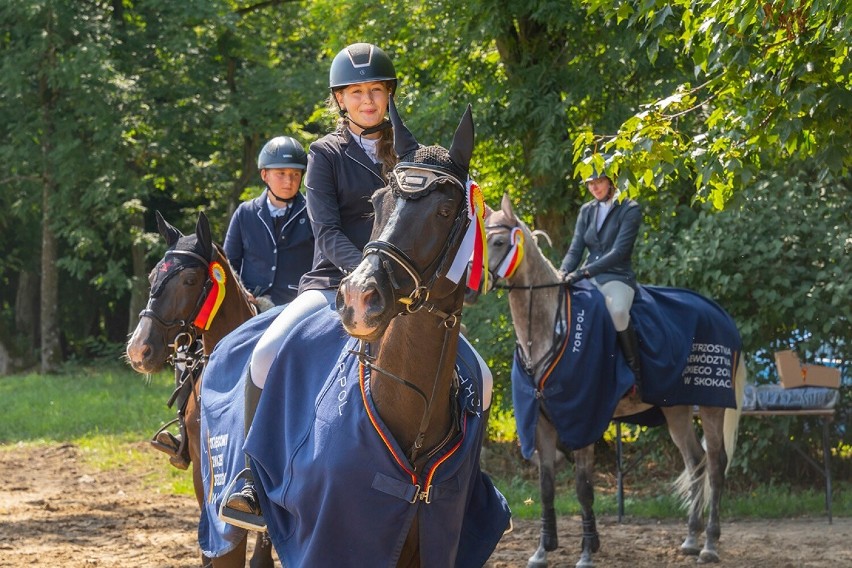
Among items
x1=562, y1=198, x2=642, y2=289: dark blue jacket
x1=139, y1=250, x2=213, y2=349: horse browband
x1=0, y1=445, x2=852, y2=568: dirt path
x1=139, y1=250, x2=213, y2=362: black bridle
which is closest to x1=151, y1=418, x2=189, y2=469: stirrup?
x1=139, y1=250, x2=213, y2=362: black bridle

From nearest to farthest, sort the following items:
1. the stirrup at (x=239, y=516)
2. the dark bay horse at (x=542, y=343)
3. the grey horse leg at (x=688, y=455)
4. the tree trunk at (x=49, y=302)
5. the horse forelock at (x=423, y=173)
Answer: the horse forelock at (x=423, y=173) < the stirrup at (x=239, y=516) < the dark bay horse at (x=542, y=343) < the grey horse leg at (x=688, y=455) < the tree trunk at (x=49, y=302)

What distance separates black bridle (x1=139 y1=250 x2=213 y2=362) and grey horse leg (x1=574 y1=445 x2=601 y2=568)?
3450 millimetres

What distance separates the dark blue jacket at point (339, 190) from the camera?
4945mm

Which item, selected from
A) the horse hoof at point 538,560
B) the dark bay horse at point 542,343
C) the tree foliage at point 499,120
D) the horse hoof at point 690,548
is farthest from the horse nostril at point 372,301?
the horse hoof at point 690,548

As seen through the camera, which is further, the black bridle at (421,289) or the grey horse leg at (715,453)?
the grey horse leg at (715,453)

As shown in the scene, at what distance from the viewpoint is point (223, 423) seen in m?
5.36

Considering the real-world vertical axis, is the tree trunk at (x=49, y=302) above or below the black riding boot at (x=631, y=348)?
above

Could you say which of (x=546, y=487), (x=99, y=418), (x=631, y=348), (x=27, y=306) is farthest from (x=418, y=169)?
(x=27, y=306)

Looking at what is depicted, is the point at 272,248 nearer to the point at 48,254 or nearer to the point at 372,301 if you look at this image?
the point at 372,301

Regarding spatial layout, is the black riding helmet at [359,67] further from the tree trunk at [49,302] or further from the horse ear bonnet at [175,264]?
the tree trunk at [49,302]

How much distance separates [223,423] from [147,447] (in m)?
10.2

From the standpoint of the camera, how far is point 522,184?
13.6 meters

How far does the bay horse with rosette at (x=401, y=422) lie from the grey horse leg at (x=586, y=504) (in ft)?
14.4

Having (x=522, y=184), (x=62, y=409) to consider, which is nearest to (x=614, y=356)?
(x=522, y=184)
